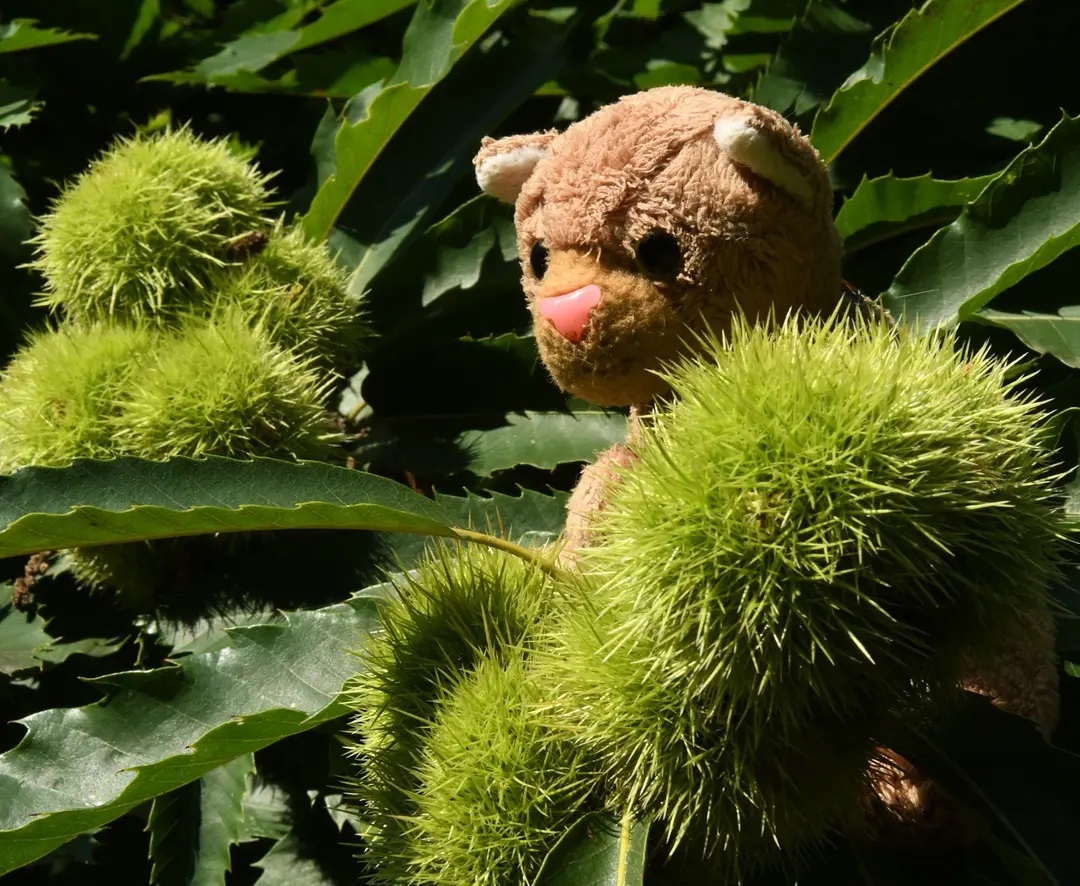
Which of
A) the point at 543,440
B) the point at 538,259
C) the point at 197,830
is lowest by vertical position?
the point at 197,830

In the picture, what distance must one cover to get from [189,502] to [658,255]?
0.46 m

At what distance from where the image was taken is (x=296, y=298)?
4.35 feet

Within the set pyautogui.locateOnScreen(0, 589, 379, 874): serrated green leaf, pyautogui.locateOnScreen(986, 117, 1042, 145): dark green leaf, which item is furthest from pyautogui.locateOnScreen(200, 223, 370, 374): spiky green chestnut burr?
pyautogui.locateOnScreen(986, 117, 1042, 145): dark green leaf

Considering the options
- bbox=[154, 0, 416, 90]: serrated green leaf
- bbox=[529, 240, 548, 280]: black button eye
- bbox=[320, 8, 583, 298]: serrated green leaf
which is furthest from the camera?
bbox=[154, 0, 416, 90]: serrated green leaf

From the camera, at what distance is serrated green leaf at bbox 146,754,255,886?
44.8 inches

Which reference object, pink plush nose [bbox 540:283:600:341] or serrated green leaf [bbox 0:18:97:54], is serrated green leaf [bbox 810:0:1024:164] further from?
serrated green leaf [bbox 0:18:97:54]

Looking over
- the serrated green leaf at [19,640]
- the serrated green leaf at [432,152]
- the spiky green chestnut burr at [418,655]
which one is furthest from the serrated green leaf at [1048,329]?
the serrated green leaf at [19,640]

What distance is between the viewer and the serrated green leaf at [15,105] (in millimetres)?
1681

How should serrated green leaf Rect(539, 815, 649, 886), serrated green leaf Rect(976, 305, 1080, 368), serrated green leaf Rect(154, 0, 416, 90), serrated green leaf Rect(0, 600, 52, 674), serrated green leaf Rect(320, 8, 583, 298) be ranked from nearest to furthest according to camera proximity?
serrated green leaf Rect(539, 815, 649, 886) → serrated green leaf Rect(976, 305, 1080, 368) → serrated green leaf Rect(0, 600, 52, 674) → serrated green leaf Rect(320, 8, 583, 298) → serrated green leaf Rect(154, 0, 416, 90)

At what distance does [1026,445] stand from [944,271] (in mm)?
533

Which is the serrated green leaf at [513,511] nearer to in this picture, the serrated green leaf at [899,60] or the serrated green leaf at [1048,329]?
the serrated green leaf at [1048,329]

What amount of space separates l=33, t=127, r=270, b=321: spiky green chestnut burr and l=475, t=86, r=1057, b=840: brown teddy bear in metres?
0.54

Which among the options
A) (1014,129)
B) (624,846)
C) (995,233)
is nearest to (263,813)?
(624,846)

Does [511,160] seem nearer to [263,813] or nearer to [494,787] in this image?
[494,787]
